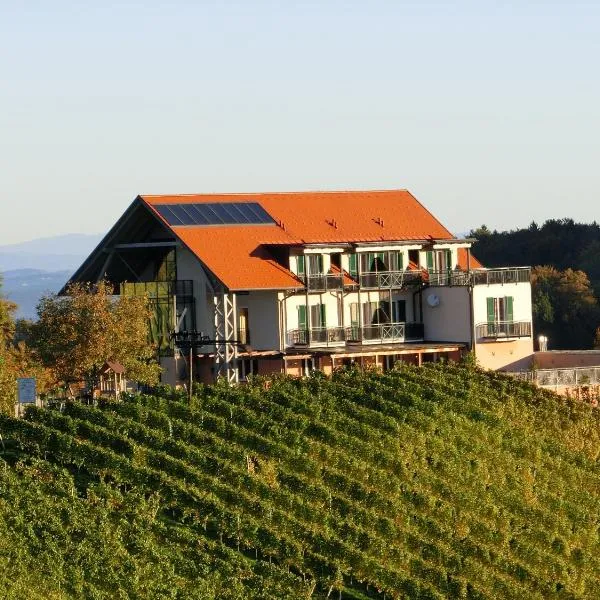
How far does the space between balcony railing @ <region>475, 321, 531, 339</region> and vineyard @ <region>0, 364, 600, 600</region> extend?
4.93 m

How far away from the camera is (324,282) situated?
57.6 meters

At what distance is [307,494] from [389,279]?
17.6 m

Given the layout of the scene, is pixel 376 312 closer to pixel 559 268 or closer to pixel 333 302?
pixel 333 302

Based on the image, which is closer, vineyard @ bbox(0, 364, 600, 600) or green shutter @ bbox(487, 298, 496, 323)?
vineyard @ bbox(0, 364, 600, 600)

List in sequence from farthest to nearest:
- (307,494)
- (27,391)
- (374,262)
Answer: (374,262)
(27,391)
(307,494)

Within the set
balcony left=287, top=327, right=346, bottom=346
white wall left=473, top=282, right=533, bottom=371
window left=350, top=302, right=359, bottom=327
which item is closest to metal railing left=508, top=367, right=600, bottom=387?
white wall left=473, top=282, right=533, bottom=371

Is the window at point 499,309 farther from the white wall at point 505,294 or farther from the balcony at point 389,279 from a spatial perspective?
the balcony at point 389,279

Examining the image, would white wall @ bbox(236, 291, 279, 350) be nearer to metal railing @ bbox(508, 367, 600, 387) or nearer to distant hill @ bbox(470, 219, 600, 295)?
metal railing @ bbox(508, 367, 600, 387)

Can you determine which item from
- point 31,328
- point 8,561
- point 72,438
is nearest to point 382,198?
point 31,328

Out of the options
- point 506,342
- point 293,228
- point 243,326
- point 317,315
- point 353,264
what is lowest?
point 506,342

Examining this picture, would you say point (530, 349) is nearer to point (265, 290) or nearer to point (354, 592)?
point (265, 290)

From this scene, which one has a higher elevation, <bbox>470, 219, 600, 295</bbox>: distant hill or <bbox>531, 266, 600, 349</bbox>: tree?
<bbox>470, 219, 600, 295</bbox>: distant hill

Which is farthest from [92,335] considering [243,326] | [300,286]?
[300,286]

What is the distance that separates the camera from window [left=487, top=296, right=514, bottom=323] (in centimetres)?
5933
